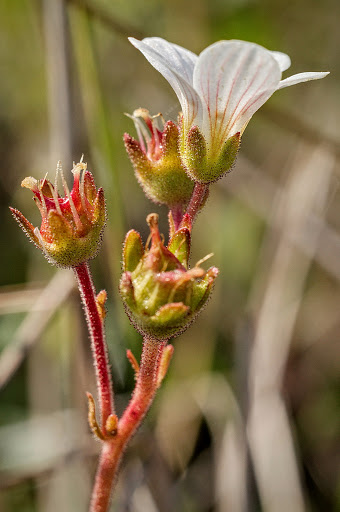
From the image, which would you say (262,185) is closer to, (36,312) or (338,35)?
(338,35)

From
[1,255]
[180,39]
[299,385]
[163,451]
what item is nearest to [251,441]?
[163,451]

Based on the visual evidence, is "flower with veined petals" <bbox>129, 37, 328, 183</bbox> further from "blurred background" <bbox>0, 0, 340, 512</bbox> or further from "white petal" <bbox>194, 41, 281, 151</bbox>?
"blurred background" <bbox>0, 0, 340, 512</bbox>

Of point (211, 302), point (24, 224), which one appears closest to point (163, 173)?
point (24, 224)

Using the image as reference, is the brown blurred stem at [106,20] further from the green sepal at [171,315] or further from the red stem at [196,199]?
the green sepal at [171,315]

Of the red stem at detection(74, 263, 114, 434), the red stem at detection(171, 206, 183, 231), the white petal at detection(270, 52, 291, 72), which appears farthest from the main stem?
the white petal at detection(270, 52, 291, 72)

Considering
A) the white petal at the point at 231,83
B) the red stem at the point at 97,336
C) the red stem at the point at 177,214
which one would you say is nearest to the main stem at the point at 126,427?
the red stem at the point at 97,336

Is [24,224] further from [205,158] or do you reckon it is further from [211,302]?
[211,302]

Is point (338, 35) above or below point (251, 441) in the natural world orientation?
above
